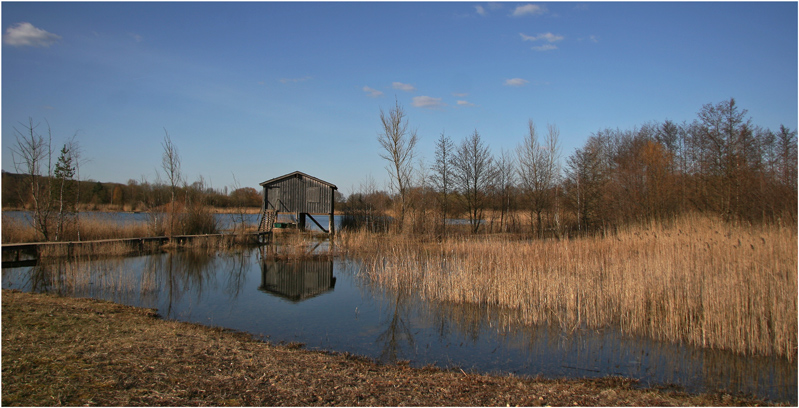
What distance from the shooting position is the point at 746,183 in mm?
16125

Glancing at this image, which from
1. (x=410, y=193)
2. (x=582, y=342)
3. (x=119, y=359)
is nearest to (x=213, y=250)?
(x=410, y=193)

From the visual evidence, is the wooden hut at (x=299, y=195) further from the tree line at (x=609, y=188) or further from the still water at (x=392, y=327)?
the still water at (x=392, y=327)

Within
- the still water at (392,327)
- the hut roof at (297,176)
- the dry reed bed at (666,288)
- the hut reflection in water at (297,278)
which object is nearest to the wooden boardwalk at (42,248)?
the still water at (392,327)

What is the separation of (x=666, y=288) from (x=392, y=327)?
516 centimetres

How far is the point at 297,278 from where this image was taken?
46.3 ft

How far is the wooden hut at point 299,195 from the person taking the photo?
97.5 ft

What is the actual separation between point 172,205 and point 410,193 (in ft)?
41.7

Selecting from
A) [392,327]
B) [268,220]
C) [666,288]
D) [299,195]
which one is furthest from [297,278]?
[299,195]

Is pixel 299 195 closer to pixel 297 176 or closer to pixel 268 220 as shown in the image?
pixel 297 176

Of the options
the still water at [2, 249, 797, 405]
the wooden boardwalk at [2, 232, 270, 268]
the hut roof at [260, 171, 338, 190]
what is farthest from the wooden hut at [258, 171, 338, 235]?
the still water at [2, 249, 797, 405]

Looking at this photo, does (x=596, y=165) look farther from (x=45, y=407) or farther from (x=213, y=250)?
(x=45, y=407)

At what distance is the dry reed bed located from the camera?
681 cm

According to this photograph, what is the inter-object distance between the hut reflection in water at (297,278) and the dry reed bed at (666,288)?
5.91 ft

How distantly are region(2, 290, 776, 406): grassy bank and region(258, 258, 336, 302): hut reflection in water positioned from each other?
16.9ft
